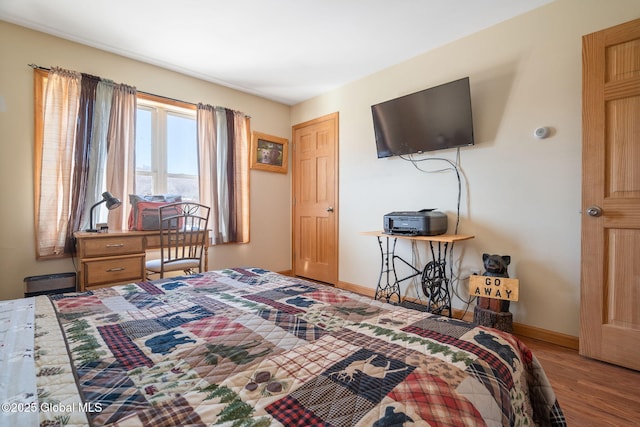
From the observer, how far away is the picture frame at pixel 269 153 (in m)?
4.02

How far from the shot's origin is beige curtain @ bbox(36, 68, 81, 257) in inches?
100

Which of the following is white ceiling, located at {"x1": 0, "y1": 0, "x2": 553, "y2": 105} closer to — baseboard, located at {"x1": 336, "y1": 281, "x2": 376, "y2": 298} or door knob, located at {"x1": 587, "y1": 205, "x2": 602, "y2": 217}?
door knob, located at {"x1": 587, "y1": 205, "x2": 602, "y2": 217}

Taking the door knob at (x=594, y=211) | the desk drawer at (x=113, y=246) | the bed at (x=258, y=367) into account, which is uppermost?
the door knob at (x=594, y=211)

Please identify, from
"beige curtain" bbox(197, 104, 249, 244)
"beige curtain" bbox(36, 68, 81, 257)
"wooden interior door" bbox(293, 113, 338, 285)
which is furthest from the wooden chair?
"wooden interior door" bbox(293, 113, 338, 285)

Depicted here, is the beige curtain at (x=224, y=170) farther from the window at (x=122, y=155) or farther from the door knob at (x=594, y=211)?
the door knob at (x=594, y=211)

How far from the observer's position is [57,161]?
2.60 m

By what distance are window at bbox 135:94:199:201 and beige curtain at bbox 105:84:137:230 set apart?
Result: 161 millimetres

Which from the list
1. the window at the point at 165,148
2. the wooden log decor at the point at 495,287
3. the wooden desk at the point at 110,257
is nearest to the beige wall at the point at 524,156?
the wooden log decor at the point at 495,287

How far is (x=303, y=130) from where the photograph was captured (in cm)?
429

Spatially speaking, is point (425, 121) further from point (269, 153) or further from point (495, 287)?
point (269, 153)

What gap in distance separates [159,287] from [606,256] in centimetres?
273

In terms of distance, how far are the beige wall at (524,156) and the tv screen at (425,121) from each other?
161 millimetres

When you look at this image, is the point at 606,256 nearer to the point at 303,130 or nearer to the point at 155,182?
the point at 303,130

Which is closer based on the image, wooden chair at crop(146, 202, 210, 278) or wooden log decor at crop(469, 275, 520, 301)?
wooden log decor at crop(469, 275, 520, 301)
